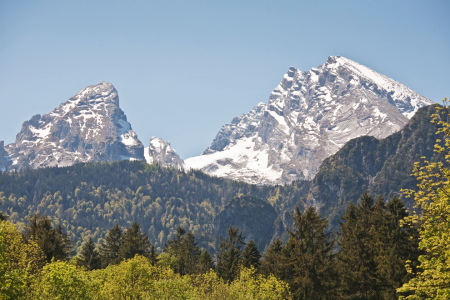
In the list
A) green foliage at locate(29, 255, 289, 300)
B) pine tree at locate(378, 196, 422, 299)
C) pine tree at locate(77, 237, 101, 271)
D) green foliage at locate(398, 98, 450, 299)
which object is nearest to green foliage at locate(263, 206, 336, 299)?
green foliage at locate(29, 255, 289, 300)

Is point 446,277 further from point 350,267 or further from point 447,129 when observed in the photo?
point 350,267

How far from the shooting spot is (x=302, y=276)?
2547 inches

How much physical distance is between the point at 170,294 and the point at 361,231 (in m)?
34.5

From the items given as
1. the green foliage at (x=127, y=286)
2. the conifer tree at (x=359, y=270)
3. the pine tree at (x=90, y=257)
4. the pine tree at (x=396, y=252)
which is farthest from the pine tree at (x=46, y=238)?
the pine tree at (x=396, y=252)

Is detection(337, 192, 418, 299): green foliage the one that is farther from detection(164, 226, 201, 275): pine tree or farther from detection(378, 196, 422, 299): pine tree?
detection(164, 226, 201, 275): pine tree

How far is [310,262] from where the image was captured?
2514 inches

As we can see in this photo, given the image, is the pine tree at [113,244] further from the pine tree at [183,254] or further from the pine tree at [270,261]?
the pine tree at [270,261]

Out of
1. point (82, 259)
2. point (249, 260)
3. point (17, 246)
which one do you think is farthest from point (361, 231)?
point (82, 259)

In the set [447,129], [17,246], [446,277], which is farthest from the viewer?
[17,246]

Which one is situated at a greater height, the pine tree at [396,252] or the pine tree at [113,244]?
the pine tree at [396,252]

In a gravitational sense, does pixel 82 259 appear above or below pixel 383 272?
below

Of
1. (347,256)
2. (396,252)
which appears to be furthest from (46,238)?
(396,252)

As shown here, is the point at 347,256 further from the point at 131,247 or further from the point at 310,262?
the point at 131,247

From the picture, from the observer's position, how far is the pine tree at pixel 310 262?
63.9m
